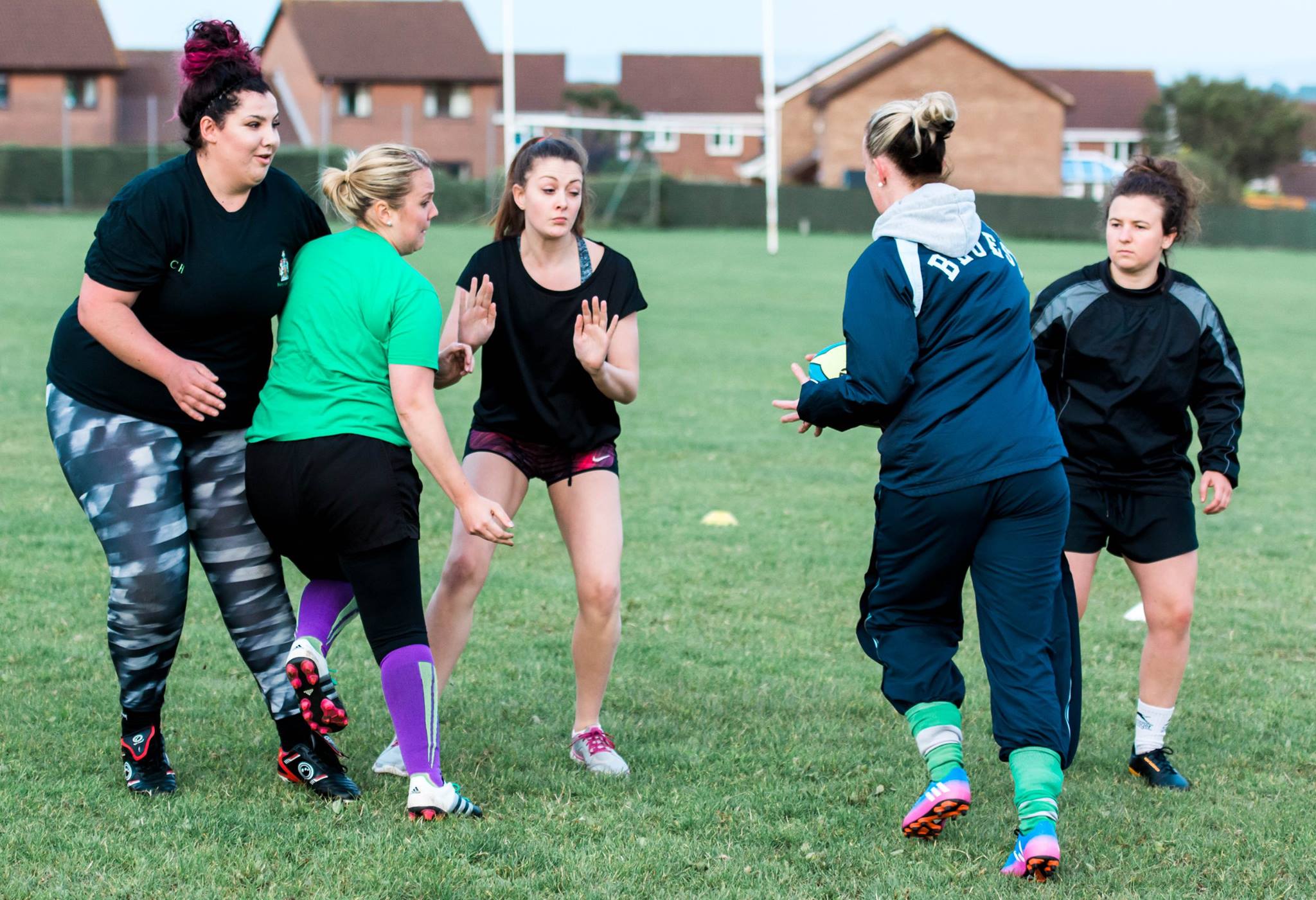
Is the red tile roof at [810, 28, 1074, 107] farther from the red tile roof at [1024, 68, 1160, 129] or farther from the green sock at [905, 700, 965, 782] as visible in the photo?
the green sock at [905, 700, 965, 782]

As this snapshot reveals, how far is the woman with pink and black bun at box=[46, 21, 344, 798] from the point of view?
13.3 ft

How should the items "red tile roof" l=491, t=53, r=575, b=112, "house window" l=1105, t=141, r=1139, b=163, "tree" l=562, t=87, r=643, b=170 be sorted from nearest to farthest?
"tree" l=562, t=87, r=643, b=170 → "house window" l=1105, t=141, r=1139, b=163 → "red tile roof" l=491, t=53, r=575, b=112

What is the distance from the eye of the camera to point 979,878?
3824 mm

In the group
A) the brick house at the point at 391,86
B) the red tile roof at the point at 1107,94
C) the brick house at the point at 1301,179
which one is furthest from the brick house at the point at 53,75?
the brick house at the point at 1301,179

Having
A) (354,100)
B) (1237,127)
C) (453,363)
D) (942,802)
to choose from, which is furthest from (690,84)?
(942,802)

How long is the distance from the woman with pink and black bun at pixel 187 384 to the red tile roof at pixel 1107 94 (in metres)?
83.9

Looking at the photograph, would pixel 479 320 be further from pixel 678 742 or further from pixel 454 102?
pixel 454 102

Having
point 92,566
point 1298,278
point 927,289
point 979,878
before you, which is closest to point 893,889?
point 979,878

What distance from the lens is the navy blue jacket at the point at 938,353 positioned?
373 centimetres

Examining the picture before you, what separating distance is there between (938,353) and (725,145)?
3010 inches

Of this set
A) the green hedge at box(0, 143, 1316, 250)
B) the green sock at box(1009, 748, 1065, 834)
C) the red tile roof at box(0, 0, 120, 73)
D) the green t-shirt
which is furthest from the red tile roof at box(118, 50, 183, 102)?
the green sock at box(1009, 748, 1065, 834)

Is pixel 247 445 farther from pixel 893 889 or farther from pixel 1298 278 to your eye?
pixel 1298 278

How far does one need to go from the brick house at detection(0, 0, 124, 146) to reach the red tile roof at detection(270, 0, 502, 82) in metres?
8.54

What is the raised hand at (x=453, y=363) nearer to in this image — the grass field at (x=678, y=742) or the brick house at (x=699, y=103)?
the grass field at (x=678, y=742)
